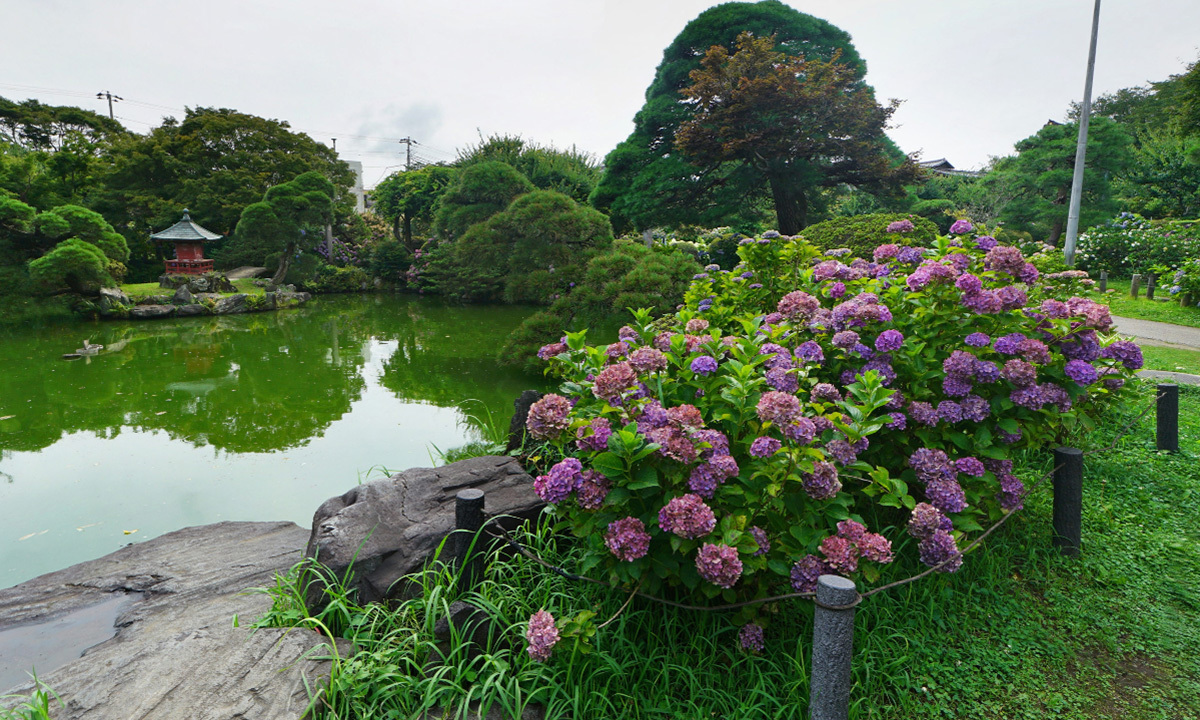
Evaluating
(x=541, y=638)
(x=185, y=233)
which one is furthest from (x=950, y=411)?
(x=185, y=233)

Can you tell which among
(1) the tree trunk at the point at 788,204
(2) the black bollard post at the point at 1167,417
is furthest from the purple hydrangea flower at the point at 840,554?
(1) the tree trunk at the point at 788,204

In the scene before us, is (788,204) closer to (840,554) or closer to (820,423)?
(820,423)

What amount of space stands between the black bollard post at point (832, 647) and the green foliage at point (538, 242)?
659 centimetres

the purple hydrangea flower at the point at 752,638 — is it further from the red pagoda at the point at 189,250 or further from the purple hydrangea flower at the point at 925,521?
the red pagoda at the point at 189,250

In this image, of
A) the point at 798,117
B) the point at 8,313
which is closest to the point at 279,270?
the point at 8,313

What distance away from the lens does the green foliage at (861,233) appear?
5668 mm

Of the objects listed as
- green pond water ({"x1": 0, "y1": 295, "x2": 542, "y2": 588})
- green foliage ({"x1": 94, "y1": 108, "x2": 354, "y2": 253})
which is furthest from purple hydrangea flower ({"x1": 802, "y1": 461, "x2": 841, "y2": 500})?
green foliage ({"x1": 94, "y1": 108, "x2": 354, "y2": 253})

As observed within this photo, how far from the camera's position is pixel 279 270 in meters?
15.8

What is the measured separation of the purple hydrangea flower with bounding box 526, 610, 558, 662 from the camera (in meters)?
1.53

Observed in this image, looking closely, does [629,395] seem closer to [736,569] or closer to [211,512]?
[736,569]

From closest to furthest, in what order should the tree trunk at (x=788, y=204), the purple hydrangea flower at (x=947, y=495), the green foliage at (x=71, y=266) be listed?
the purple hydrangea flower at (x=947, y=495) → the tree trunk at (x=788, y=204) → the green foliage at (x=71, y=266)

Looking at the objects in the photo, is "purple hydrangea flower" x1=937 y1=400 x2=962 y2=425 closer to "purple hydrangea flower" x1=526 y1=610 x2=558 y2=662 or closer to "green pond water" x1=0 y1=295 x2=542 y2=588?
"purple hydrangea flower" x1=526 y1=610 x2=558 y2=662

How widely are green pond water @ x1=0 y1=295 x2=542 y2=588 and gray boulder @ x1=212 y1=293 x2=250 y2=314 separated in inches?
93.0

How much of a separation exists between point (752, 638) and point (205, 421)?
5696mm
